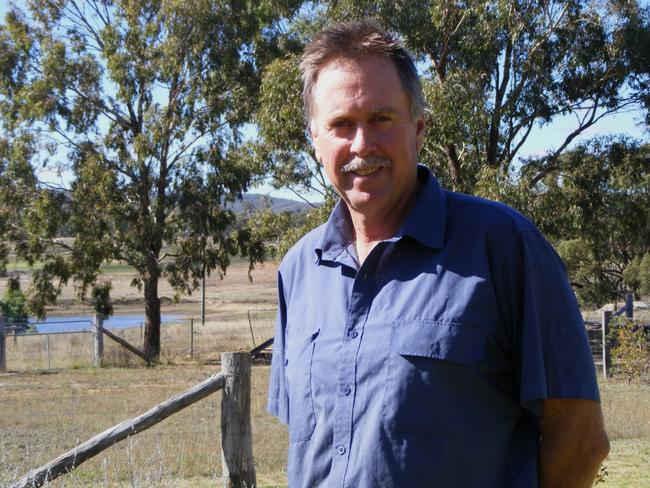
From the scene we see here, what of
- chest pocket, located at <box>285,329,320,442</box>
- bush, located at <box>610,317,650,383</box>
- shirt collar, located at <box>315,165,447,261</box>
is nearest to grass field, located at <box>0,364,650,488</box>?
bush, located at <box>610,317,650,383</box>

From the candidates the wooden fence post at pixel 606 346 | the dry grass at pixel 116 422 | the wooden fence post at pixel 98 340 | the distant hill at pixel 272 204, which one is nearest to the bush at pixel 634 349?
the wooden fence post at pixel 606 346

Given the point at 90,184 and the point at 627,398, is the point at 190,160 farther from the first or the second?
the point at 627,398

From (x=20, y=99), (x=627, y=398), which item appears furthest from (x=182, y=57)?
(x=627, y=398)

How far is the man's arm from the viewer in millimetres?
2004

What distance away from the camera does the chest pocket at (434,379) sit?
197cm

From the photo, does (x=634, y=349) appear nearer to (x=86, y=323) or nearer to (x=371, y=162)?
(x=371, y=162)

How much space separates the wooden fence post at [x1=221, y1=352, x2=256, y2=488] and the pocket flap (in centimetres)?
423

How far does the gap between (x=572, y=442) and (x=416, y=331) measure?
1.40ft

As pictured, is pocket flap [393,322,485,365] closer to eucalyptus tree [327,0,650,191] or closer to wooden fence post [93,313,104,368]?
eucalyptus tree [327,0,650,191]

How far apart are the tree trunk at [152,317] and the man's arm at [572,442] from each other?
26271 millimetres

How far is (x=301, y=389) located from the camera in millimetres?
2291

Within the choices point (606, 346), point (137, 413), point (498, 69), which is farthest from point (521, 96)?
point (137, 413)

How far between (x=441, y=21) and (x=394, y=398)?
18525 mm

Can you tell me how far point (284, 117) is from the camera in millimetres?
17906
